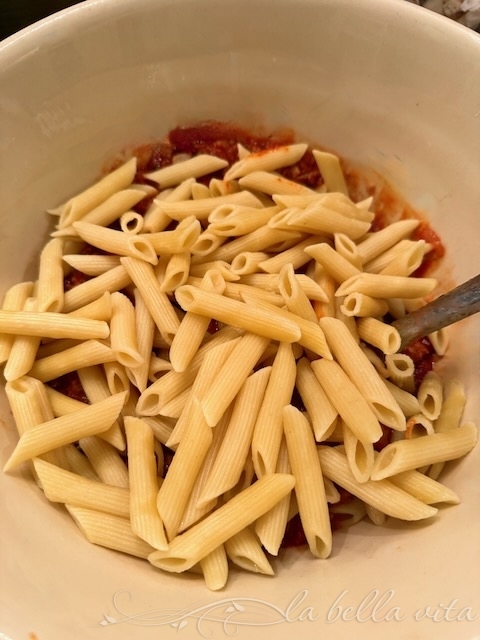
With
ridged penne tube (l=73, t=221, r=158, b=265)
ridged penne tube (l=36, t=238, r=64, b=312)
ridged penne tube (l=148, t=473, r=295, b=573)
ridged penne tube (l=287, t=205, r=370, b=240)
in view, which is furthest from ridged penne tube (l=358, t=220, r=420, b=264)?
ridged penne tube (l=36, t=238, r=64, b=312)

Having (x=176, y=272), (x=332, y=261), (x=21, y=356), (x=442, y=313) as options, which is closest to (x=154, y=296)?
(x=176, y=272)

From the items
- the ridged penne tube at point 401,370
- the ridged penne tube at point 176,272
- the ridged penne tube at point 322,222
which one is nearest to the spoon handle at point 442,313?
the ridged penne tube at point 401,370

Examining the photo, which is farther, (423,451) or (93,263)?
(93,263)

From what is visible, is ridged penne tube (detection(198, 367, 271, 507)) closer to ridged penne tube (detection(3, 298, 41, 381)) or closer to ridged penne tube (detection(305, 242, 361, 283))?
ridged penne tube (detection(305, 242, 361, 283))

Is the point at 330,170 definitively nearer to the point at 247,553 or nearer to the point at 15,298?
the point at 15,298

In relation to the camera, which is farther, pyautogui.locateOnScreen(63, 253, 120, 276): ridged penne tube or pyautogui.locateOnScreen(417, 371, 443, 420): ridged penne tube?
pyautogui.locateOnScreen(63, 253, 120, 276): ridged penne tube

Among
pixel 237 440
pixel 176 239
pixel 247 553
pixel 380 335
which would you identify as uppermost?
pixel 380 335

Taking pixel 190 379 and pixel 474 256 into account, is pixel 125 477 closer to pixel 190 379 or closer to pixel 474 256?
pixel 190 379
